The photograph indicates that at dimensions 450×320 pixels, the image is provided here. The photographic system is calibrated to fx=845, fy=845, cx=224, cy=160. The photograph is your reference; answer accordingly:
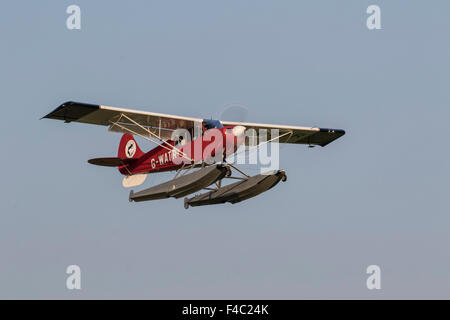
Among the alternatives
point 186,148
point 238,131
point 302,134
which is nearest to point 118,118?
point 186,148

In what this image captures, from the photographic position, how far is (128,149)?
27.9 metres

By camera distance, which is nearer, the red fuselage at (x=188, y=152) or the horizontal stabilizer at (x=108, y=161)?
the red fuselage at (x=188, y=152)

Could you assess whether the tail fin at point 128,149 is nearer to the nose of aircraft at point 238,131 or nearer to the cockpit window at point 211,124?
the cockpit window at point 211,124

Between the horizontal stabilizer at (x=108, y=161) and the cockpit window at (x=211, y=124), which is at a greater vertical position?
the cockpit window at (x=211, y=124)

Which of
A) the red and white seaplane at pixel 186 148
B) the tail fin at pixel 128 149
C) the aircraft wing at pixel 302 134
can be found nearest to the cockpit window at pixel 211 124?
the red and white seaplane at pixel 186 148

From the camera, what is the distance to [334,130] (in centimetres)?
2759

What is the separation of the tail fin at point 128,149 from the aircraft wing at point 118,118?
1519 mm

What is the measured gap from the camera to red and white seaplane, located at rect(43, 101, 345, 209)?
23.2 metres

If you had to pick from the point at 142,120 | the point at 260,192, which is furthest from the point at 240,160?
the point at 142,120

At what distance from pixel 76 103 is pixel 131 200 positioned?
363 cm

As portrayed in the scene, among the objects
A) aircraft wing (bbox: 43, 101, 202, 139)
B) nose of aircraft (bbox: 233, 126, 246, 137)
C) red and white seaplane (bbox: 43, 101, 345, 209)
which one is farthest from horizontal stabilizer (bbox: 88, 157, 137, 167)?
nose of aircraft (bbox: 233, 126, 246, 137)

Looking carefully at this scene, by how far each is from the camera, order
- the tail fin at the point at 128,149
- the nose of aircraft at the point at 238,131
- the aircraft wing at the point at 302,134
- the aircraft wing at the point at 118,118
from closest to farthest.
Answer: the nose of aircraft at the point at 238,131 → the aircraft wing at the point at 118,118 → the aircraft wing at the point at 302,134 → the tail fin at the point at 128,149

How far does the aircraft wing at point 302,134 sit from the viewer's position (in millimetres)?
26031

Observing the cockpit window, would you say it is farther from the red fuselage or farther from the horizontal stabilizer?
the horizontal stabilizer
